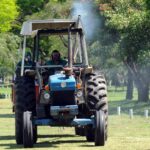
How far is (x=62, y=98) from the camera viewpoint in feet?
58.7

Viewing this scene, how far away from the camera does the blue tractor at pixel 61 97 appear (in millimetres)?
17578

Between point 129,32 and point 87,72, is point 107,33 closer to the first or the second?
point 129,32

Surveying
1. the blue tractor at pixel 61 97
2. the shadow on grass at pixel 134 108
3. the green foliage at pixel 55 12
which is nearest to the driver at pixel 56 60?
the blue tractor at pixel 61 97

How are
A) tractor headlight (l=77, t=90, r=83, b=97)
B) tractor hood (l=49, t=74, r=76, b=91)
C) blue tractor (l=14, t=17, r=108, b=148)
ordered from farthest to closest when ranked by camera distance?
1. tractor headlight (l=77, t=90, r=83, b=97)
2. blue tractor (l=14, t=17, r=108, b=148)
3. tractor hood (l=49, t=74, r=76, b=91)

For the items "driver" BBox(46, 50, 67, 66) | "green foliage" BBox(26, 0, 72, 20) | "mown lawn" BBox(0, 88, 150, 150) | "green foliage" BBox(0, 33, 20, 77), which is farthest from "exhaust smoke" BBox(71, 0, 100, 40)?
"driver" BBox(46, 50, 67, 66)

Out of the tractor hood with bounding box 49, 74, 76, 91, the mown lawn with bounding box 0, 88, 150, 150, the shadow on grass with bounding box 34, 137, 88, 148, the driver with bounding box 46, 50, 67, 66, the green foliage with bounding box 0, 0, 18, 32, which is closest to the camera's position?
the mown lawn with bounding box 0, 88, 150, 150

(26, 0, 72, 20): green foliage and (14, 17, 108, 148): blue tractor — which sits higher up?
(26, 0, 72, 20): green foliage

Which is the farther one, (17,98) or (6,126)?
(6,126)

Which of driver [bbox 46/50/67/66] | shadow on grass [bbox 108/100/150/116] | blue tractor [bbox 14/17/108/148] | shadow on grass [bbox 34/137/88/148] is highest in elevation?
driver [bbox 46/50/67/66]

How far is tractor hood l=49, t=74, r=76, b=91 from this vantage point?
687 inches

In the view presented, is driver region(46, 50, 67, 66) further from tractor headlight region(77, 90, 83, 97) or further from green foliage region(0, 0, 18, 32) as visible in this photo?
green foliage region(0, 0, 18, 32)

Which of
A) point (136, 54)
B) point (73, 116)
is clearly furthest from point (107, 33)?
point (73, 116)

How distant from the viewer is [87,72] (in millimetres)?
18312

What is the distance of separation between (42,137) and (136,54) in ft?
70.5
